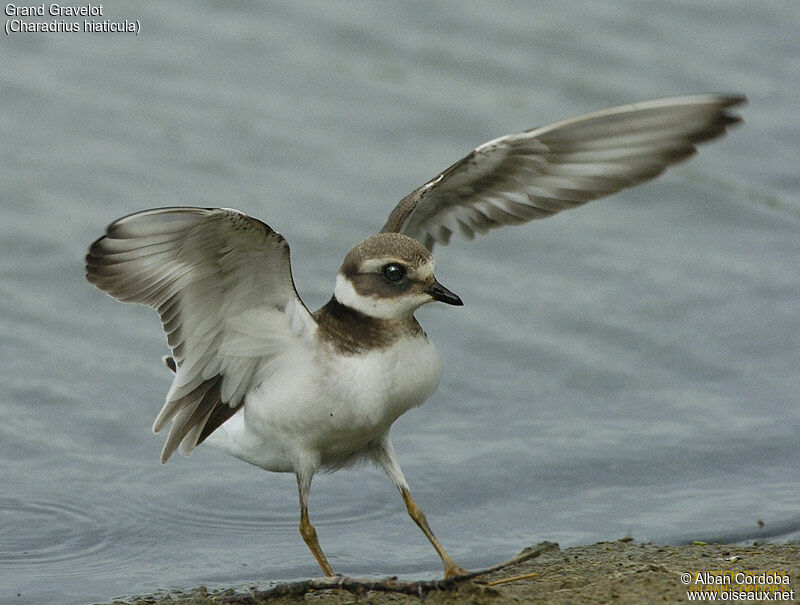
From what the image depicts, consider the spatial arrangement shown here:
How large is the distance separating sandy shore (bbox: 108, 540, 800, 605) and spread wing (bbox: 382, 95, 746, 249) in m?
1.98

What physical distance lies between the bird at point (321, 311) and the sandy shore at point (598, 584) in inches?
18.3

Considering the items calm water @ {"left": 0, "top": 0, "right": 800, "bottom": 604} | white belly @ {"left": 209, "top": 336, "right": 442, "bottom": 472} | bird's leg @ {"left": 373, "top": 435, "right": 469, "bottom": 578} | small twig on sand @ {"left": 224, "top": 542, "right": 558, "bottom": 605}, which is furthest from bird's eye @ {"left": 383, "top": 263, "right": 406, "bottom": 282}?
calm water @ {"left": 0, "top": 0, "right": 800, "bottom": 604}

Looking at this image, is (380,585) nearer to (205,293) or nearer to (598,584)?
(598,584)

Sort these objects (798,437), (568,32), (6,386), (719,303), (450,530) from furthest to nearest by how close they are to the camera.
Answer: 1. (568,32)
2. (719,303)
3. (6,386)
4. (798,437)
5. (450,530)

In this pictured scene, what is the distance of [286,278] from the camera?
6.65m

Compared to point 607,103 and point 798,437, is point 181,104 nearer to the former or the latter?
point 607,103

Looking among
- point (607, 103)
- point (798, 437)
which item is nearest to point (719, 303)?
point (798, 437)

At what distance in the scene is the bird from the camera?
6445 mm

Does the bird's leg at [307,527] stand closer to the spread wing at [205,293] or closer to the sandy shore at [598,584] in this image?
the sandy shore at [598,584]

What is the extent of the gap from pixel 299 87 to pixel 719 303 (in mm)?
5008

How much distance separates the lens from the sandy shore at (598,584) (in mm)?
6125

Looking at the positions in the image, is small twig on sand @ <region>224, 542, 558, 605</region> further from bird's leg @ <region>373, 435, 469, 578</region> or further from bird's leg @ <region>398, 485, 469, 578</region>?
bird's leg @ <region>373, 435, 469, 578</region>

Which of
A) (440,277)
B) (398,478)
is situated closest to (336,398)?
(398,478)

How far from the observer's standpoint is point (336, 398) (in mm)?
6656
